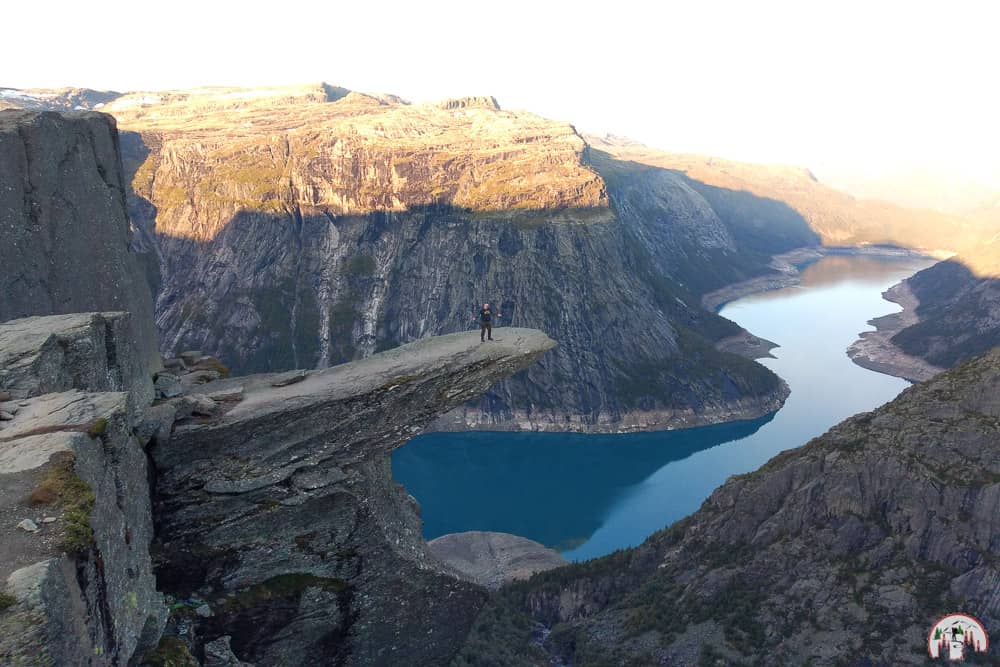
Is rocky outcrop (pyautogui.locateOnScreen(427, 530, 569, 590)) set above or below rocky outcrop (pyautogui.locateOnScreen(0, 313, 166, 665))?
below

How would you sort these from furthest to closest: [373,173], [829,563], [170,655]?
[373,173] < [829,563] < [170,655]

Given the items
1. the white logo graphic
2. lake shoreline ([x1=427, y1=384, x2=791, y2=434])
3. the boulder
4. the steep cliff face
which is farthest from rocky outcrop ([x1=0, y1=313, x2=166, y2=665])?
the steep cliff face

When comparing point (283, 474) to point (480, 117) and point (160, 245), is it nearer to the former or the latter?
point (160, 245)

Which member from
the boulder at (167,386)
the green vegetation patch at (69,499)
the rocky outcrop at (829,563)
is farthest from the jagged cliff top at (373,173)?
the green vegetation patch at (69,499)

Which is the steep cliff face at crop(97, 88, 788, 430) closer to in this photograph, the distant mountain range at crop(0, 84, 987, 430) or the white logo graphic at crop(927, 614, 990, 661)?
the distant mountain range at crop(0, 84, 987, 430)

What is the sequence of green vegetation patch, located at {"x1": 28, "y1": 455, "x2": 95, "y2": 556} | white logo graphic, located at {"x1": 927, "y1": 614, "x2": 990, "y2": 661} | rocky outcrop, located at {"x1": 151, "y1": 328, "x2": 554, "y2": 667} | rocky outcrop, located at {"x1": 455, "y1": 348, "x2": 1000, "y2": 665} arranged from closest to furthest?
green vegetation patch, located at {"x1": 28, "y1": 455, "x2": 95, "y2": 556}
rocky outcrop, located at {"x1": 151, "y1": 328, "x2": 554, "y2": 667}
white logo graphic, located at {"x1": 927, "y1": 614, "x2": 990, "y2": 661}
rocky outcrop, located at {"x1": 455, "y1": 348, "x2": 1000, "y2": 665}

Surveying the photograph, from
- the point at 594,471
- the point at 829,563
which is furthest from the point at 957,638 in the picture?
the point at 594,471

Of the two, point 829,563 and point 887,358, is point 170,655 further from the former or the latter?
point 887,358
